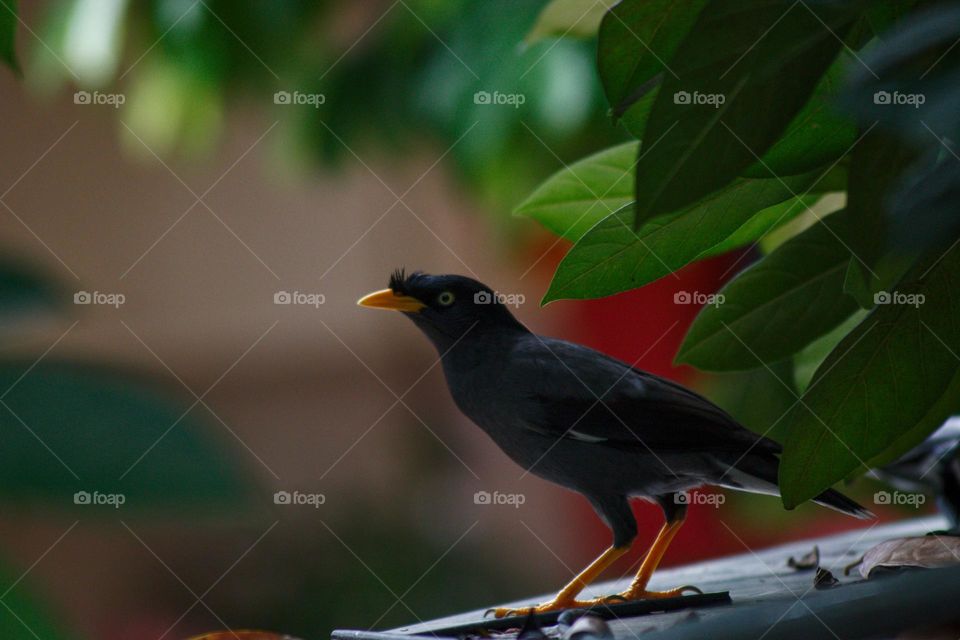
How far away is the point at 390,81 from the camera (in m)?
2.08

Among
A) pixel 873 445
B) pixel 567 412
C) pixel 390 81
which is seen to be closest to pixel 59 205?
pixel 390 81

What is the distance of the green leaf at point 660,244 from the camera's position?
0.76m

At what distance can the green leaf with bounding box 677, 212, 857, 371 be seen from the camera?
88 cm

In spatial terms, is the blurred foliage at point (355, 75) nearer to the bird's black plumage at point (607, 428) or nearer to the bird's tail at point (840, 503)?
the bird's black plumage at point (607, 428)

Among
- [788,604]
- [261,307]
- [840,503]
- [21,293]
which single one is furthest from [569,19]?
[261,307]

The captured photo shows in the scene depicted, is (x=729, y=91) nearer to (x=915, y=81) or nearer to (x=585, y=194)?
(x=915, y=81)

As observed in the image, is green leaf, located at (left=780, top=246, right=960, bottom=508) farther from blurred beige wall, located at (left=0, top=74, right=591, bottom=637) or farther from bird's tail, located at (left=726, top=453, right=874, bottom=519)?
blurred beige wall, located at (left=0, top=74, right=591, bottom=637)

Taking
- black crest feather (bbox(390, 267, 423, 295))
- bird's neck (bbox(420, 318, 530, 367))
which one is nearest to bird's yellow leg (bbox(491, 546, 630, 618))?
bird's neck (bbox(420, 318, 530, 367))

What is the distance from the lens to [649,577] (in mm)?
933

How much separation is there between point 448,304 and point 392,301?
0.19 ft

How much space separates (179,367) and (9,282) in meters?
3.78

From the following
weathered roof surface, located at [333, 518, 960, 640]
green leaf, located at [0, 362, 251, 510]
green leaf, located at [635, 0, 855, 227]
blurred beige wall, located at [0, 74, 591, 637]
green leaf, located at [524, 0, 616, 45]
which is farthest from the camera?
blurred beige wall, located at [0, 74, 591, 637]

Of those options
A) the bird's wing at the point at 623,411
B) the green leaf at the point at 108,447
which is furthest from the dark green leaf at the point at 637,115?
the green leaf at the point at 108,447

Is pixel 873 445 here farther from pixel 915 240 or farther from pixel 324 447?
pixel 324 447
